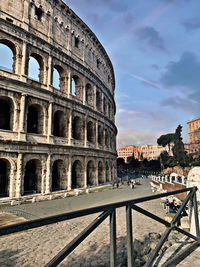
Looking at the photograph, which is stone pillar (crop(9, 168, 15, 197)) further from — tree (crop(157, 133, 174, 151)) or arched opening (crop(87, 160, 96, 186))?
tree (crop(157, 133, 174, 151))

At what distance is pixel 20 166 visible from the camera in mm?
14117

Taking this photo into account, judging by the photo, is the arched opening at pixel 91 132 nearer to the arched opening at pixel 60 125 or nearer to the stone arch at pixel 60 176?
the arched opening at pixel 60 125

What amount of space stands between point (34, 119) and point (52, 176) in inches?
233

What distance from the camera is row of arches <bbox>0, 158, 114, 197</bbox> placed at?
46.6ft

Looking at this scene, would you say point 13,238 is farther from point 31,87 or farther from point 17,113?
point 31,87

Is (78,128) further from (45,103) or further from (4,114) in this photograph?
(4,114)

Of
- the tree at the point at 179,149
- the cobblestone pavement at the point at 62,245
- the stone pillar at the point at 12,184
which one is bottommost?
the cobblestone pavement at the point at 62,245

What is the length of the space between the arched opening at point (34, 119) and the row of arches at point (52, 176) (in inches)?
121

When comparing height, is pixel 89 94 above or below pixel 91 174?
above

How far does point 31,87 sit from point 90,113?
8.41 meters

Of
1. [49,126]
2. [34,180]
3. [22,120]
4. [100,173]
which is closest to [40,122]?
[49,126]

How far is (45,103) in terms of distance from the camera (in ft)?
55.0

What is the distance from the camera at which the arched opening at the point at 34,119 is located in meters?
16.8

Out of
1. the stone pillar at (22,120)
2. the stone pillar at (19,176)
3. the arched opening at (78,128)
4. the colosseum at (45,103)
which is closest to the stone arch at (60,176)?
the colosseum at (45,103)
